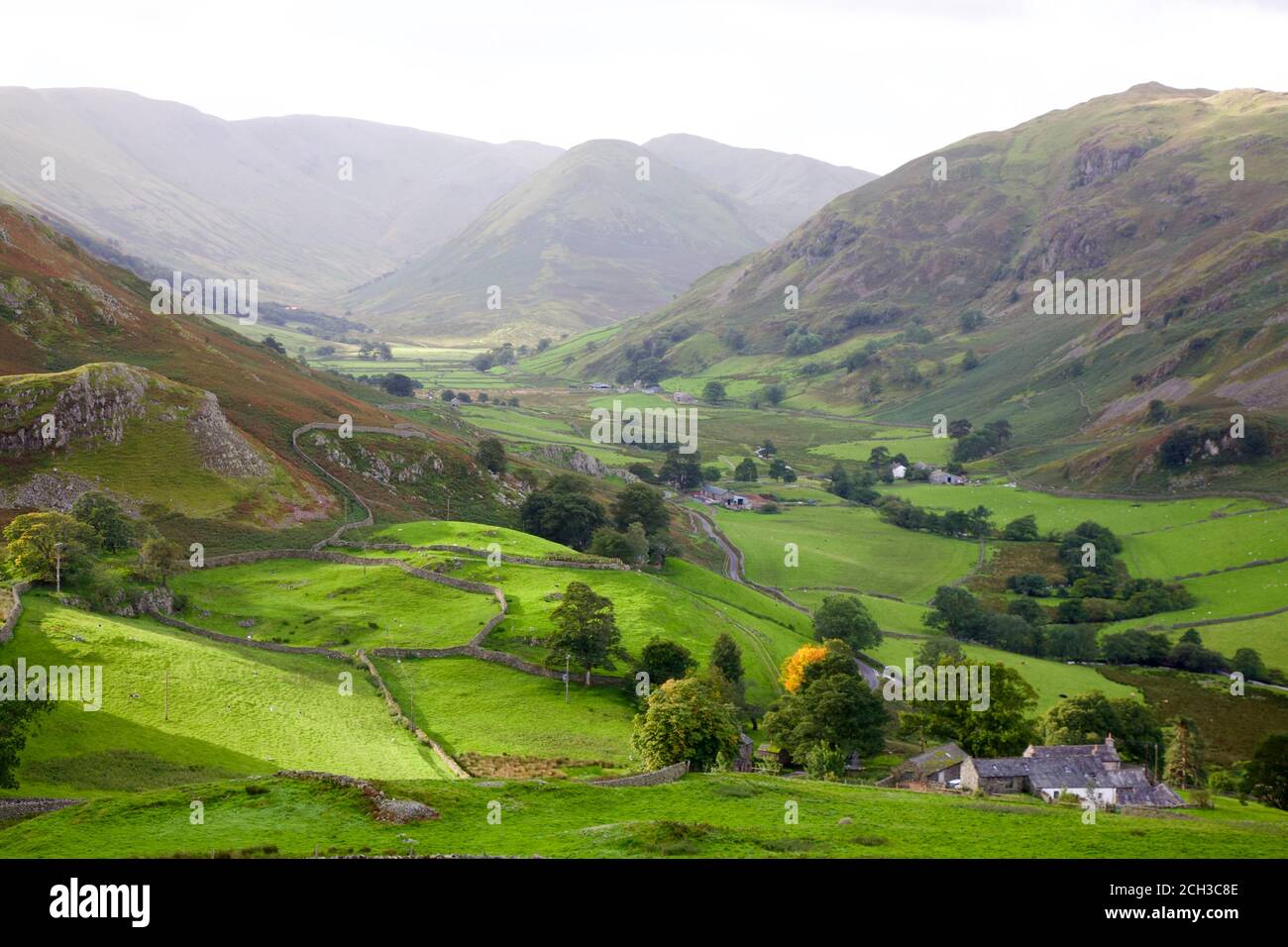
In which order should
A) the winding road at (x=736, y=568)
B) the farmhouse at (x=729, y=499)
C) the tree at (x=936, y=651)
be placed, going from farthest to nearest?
the farmhouse at (x=729, y=499) < the winding road at (x=736, y=568) < the tree at (x=936, y=651)

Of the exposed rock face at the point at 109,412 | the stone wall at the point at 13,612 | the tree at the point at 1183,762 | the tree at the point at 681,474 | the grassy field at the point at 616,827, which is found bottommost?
the tree at the point at 1183,762

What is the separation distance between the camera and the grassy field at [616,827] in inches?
1378

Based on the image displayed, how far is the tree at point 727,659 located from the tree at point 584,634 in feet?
24.8

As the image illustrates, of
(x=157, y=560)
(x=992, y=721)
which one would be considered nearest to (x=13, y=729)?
(x=157, y=560)

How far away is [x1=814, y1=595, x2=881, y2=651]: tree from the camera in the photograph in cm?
9900

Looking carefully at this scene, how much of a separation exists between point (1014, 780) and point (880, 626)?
51024 mm

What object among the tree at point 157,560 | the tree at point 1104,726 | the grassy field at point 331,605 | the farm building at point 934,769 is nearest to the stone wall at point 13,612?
the tree at point 157,560

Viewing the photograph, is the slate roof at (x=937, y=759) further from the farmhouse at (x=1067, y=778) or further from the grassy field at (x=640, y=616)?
the grassy field at (x=640, y=616)

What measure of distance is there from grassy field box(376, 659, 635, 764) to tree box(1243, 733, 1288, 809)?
128 feet

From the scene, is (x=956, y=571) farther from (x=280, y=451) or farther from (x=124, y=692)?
(x=124, y=692)

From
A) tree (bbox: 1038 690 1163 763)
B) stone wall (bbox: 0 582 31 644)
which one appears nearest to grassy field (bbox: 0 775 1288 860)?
stone wall (bbox: 0 582 31 644)

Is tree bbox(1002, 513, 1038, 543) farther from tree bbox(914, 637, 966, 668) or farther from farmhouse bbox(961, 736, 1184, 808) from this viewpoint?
farmhouse bbox(961, 736, 1184, 808)

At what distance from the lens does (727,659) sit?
248 feet

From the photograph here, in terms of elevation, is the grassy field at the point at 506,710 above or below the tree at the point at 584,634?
below
